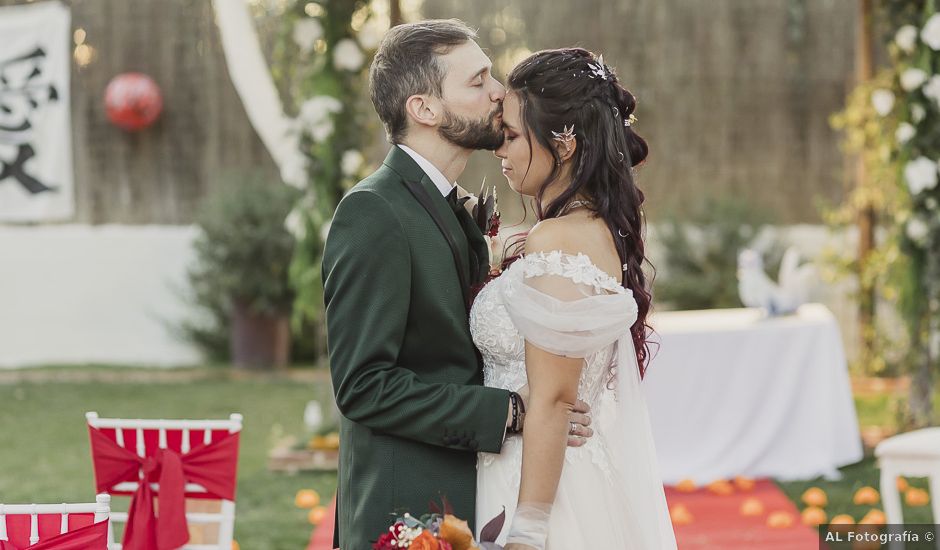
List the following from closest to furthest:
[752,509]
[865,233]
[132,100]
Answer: [752,509] < [865,233] < [132,100]

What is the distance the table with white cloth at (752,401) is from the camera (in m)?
6.15

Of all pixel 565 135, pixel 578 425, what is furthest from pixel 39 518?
pixel 565 135

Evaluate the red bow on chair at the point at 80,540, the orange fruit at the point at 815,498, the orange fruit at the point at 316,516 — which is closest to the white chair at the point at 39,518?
the red bow on chair at the point at 80,540

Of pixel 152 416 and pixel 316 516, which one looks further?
pixel 152 416

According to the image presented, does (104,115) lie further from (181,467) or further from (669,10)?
(181,467)

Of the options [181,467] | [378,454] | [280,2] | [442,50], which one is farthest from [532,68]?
[280,2]

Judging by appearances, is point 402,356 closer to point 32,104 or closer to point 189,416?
point 189,416

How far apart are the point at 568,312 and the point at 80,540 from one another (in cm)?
107

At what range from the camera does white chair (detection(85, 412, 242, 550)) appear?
10.5 feet

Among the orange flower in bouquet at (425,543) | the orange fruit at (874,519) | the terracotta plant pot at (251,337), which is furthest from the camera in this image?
the terracotta plant pot at (251,337)

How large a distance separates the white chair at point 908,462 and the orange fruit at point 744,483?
4.86 feet

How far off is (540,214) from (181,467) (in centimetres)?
131

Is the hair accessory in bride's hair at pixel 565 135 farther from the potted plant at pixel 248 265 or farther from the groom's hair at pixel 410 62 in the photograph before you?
the potted plant at pixel 248 265

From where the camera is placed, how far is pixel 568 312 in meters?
2.31
